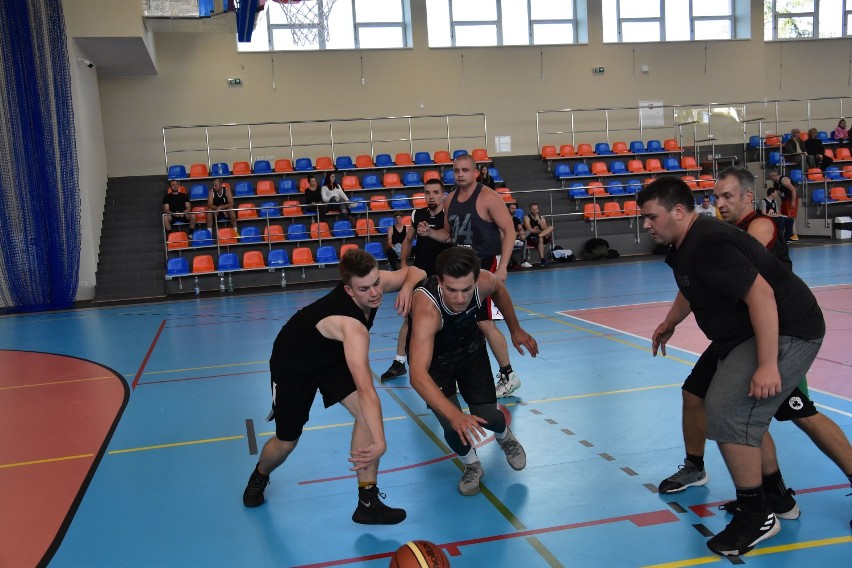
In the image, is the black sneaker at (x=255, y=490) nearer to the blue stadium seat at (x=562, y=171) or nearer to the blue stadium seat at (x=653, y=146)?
the blue stadium seat at (x=562, y=171)

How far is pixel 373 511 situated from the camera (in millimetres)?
3852

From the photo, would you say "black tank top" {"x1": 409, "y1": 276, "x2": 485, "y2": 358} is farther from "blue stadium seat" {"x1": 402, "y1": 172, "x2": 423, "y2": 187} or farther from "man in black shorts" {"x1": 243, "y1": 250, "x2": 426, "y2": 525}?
"blue stadium seat" {"x1": 402, "y1": 172, "x2": 423, "y2": 187}

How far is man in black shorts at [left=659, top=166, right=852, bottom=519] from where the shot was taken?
358 cm

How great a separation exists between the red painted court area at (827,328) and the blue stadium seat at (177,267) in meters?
9.64

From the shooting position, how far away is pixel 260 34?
21.6 m

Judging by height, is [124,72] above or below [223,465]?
above

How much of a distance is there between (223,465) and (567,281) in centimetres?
1076

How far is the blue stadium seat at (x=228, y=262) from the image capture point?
16.9 metres

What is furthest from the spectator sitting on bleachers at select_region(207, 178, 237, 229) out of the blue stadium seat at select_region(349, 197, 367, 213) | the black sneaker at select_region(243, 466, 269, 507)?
the black sneaker at select_region(243, 466, 269, 507)

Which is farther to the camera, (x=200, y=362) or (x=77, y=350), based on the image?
(x=77, y=350)

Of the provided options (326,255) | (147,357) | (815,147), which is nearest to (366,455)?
(147,357)

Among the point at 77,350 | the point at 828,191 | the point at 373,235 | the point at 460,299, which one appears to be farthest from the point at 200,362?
the point at 828,191

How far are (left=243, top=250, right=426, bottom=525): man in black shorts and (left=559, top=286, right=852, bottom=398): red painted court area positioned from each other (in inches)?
151

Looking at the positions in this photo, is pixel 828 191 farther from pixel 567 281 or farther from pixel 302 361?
pixel 302 361
